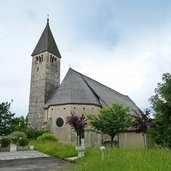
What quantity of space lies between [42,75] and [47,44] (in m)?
5.25

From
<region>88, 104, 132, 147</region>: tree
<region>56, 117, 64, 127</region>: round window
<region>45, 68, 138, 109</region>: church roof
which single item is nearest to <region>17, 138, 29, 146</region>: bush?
<region>88, 104, 132, 147</region>: tree

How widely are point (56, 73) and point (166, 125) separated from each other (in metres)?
28.5

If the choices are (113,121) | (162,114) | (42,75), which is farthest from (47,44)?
(162,114)

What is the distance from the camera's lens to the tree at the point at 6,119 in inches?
1352

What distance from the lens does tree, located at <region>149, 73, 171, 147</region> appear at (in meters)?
16.1

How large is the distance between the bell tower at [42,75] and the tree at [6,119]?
13.3ft

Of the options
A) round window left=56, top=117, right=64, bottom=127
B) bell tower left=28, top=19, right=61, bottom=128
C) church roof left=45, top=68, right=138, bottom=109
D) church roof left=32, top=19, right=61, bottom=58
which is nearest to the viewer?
round window left=56, top=117, right=64, bottom=127

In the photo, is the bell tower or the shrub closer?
the shrub

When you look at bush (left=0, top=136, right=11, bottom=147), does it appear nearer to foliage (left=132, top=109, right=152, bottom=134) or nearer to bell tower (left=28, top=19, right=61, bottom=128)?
foliage (left=132, top=109, right=152, bottom=134)

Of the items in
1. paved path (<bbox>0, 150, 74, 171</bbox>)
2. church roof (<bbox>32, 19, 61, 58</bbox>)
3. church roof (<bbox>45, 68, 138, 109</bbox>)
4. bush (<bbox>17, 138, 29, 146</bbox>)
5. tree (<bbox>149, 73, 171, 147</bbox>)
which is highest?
church roof (<bbox>32, 19, 61, 58</bbox>)

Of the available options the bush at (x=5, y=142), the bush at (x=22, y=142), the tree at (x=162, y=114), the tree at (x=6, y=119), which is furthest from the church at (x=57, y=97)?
the tree at (x=162, y=114)

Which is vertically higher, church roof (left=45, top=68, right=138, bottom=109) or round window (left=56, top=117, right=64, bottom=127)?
church roof (left=45, top=68, right=138, bottom=109)

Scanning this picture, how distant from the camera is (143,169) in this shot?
5.18 m

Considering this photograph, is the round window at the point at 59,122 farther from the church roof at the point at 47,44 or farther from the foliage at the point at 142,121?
the church roof at the point at 47,44
